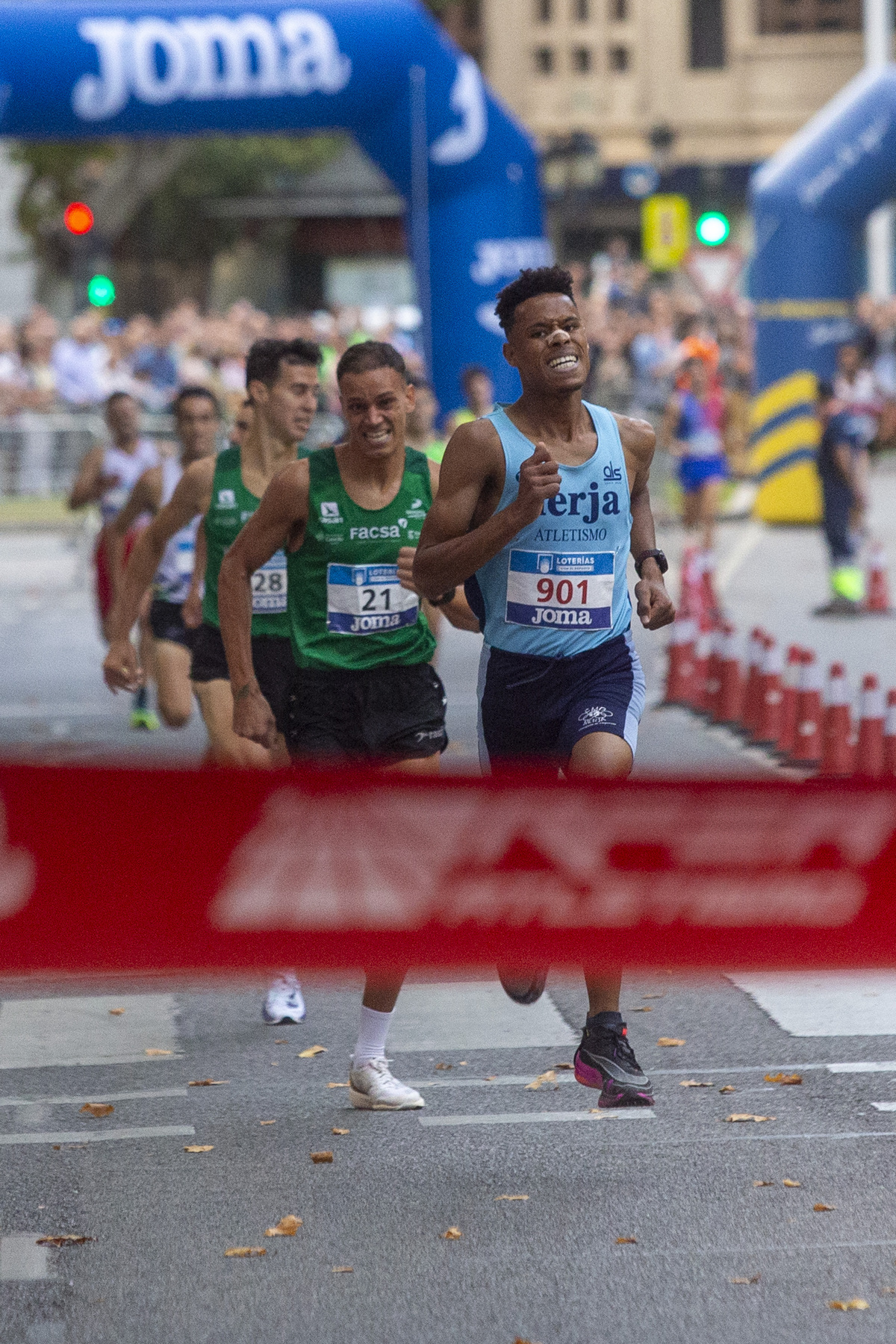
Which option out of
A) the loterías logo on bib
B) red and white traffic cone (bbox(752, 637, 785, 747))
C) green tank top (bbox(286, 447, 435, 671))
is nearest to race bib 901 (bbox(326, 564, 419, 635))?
green tank top (bbox(286, 447, 435, 671))

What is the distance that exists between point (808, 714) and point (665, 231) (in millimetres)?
18300

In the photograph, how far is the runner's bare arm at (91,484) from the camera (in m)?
13.5

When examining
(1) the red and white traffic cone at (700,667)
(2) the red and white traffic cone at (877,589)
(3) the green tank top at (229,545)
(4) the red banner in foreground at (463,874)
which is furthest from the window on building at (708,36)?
(4) the red banner in foreground at (463,874)

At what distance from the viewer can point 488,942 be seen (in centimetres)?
349

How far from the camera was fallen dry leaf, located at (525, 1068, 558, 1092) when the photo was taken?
6.10 m

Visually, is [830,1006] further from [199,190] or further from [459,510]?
[199,190]

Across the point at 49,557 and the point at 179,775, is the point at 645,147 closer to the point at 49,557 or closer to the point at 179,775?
the point at 49,557

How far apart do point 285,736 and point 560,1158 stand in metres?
1.68

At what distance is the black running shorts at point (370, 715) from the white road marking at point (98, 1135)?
105 cm

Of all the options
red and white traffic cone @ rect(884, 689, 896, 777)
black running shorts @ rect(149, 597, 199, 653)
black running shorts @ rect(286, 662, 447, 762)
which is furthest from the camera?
red and white traffic cone @ rect(884, 689, 896, 777)

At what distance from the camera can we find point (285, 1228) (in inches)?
195

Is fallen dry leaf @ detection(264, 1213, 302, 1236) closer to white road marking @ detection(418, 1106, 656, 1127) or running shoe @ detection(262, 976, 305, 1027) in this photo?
white road marking @ detection(418, 1106, 656, 1127)

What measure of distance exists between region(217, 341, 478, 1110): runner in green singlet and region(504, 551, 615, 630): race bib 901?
60 cm

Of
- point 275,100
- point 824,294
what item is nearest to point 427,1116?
point 275,100
